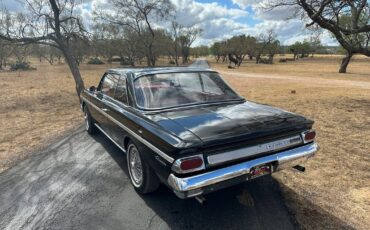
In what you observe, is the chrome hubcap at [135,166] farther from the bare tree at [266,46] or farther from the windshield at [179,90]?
the bare tree at [266,46]

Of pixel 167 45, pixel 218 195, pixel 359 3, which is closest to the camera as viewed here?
pixel 218 195

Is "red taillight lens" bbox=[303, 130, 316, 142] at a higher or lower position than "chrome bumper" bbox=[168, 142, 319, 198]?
higher

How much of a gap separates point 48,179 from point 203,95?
8.58 ft

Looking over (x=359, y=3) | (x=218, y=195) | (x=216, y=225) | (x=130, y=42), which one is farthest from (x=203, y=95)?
(x=130, y=42)

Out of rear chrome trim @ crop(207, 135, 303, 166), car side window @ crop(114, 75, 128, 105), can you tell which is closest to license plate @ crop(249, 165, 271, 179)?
rear chrome trim @ crop(207, 135, 303, 166)

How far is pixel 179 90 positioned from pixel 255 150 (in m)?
1.53

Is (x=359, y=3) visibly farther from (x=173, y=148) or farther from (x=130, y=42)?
(x=130, y=42)

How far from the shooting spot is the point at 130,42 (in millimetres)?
38562

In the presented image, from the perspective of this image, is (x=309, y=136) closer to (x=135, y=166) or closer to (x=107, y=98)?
(x=135, y=166)

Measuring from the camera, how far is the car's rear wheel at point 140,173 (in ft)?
11.6

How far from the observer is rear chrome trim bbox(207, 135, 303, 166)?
2875 mm

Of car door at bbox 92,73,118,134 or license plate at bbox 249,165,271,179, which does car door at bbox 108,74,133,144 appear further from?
license plate at bbox 249,165,271,179

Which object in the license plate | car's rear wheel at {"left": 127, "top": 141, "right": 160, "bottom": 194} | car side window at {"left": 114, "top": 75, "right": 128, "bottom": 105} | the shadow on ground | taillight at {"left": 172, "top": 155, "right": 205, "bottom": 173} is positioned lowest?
the shadow on ground

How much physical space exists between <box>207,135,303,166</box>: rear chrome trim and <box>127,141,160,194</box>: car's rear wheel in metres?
0.96
